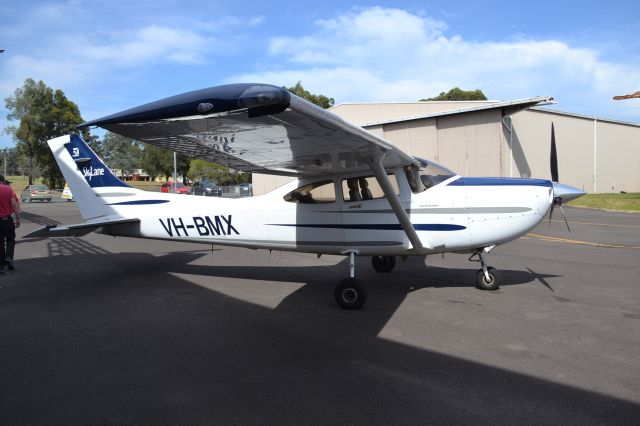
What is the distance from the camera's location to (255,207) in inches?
279

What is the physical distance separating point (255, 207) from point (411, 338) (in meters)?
3.48

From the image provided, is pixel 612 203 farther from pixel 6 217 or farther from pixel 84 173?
pixel 6 217

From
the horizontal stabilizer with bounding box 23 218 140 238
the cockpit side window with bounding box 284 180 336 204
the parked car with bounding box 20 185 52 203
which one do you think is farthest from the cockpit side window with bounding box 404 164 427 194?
the parked car with bounding box 20 185 52 203

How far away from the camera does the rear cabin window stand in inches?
255

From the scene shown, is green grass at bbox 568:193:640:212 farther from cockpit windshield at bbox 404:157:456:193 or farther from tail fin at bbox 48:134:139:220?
tail fin at bbox 48:134:139:220

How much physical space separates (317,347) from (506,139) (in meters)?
25.8

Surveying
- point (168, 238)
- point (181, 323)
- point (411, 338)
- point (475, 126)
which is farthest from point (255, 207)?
point (475, 126)

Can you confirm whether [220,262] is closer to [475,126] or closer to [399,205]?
[399,205]

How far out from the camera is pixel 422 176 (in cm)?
650

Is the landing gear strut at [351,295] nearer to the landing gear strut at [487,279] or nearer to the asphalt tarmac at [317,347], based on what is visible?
the asphalt tarmac at [317,347]

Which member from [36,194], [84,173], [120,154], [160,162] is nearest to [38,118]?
[36,194]

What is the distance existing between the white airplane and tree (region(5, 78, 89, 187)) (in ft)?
171

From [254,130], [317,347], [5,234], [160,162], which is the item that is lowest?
[317,347]

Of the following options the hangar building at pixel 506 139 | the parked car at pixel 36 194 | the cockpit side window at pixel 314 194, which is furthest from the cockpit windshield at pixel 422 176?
Result: the parked car at pixel 36 194
